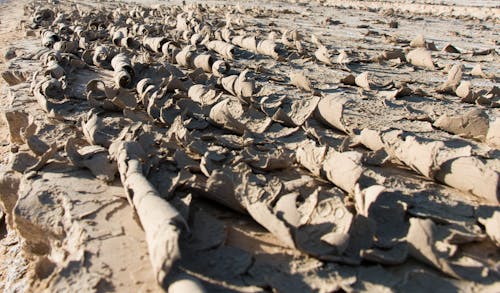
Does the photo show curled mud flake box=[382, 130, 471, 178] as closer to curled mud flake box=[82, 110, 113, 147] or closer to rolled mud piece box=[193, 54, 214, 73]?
curled mud flake box=[82, 110, 113, 147]

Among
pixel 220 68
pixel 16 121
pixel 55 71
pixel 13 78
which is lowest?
pixel 13 78

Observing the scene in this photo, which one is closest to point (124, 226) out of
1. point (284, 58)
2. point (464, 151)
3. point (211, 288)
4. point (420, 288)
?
point (211, 288)

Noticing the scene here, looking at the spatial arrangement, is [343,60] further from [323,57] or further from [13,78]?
[13,78]

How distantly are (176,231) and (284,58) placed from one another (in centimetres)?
350

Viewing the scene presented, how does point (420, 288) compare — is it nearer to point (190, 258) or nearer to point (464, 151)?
point (190, 258)

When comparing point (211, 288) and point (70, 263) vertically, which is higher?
point (211, 288)

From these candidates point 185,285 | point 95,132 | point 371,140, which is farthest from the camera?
point 95,132

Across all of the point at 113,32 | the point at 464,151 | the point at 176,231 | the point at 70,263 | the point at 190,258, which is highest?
the point at 464,151

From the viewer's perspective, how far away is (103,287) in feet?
4.84

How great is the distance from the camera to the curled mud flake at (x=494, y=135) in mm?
2433

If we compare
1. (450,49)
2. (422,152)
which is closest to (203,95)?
(422,152)

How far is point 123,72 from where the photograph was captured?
370cm

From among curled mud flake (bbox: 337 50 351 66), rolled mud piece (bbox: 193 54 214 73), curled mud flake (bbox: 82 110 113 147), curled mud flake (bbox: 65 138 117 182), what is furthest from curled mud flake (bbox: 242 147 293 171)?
curled mud flake (bbox: 337 50 351 66)

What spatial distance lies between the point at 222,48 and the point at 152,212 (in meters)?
3.61
